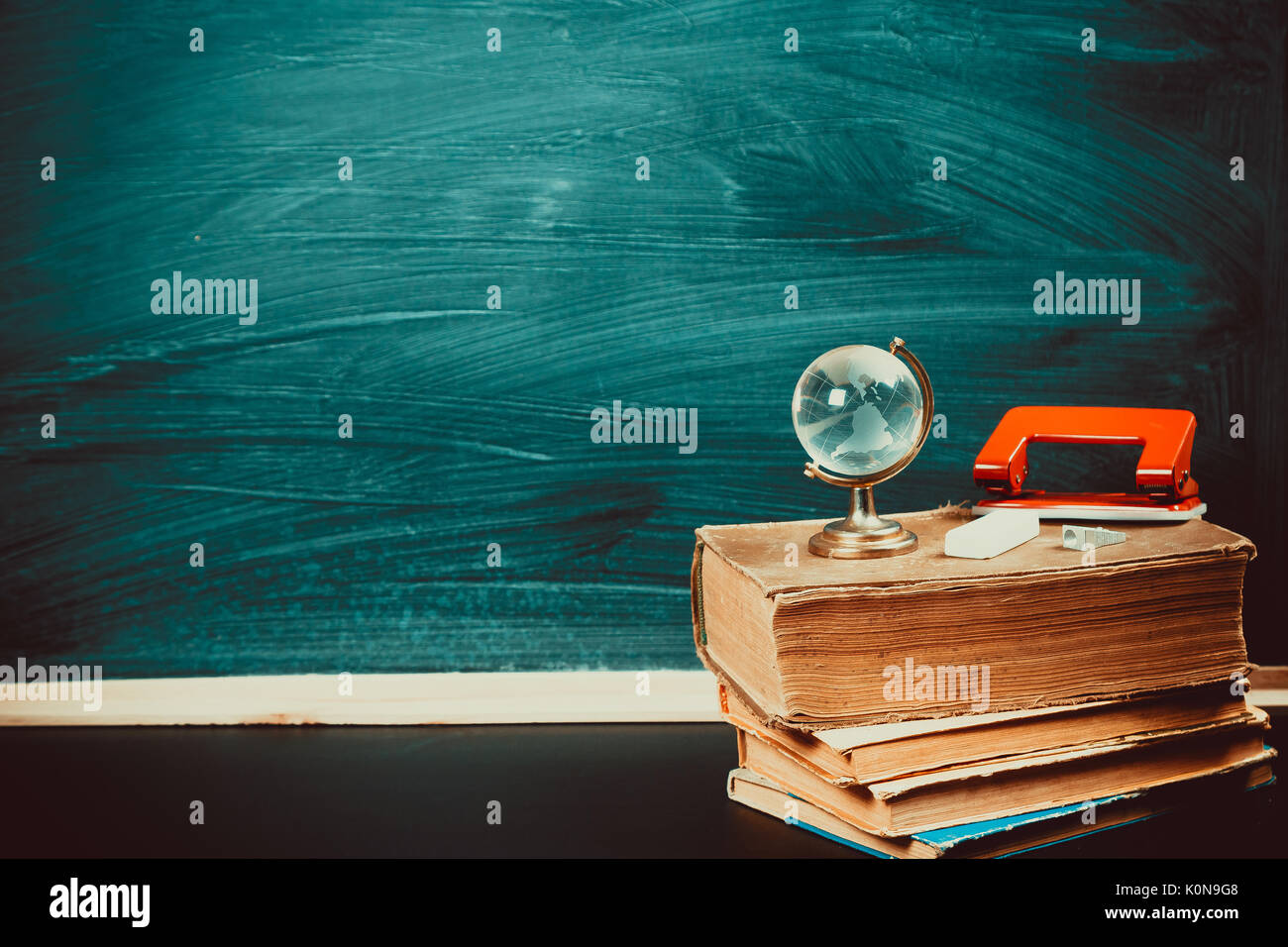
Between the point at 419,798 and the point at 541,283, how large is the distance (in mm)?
620

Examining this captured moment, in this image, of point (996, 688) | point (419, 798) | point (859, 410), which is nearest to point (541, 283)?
point (859, 410)

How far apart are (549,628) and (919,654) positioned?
0.57 m

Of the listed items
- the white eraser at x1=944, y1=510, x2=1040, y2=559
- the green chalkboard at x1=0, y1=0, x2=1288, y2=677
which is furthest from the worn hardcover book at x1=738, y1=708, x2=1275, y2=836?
the green chalkboard at x1=0, y1=0, x2=1288, y2=677

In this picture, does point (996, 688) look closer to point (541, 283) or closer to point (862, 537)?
point (862, 537)

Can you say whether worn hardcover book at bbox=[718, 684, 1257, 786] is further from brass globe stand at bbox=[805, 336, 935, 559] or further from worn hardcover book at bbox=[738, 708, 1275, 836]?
brass globe stand at bbox=[805, 336, 935, 559]

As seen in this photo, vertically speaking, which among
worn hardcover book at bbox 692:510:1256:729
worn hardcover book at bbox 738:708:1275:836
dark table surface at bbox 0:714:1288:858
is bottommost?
dark table surface at bbox 0:714:1288:858

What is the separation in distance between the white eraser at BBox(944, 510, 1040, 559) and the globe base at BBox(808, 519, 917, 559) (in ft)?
0.14

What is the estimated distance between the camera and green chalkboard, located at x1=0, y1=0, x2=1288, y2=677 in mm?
1391

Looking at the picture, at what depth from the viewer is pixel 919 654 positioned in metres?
1.02

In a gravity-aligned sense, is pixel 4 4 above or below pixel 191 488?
above

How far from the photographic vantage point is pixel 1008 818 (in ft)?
3.34

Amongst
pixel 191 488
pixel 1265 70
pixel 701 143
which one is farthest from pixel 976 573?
pixel 191 488

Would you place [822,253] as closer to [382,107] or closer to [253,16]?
[382,107]

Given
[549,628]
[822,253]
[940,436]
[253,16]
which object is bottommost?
[549,628]
